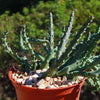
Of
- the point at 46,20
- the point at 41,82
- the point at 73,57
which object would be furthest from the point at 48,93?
the point at 46,20

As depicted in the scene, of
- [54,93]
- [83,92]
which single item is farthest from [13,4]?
[54,93]

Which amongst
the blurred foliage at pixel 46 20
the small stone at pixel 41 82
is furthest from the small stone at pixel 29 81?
the blurred foliage at pixel 46 20

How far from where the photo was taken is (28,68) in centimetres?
205

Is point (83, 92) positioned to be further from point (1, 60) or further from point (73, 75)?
point (73, 75)

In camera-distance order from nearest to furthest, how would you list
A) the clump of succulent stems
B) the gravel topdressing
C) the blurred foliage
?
1. the clump of succulent stems
2. the gravel topdressing
3. the blurred foliage

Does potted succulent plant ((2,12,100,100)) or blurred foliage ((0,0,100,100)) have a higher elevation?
blurred foliage ((0,0,100,100))

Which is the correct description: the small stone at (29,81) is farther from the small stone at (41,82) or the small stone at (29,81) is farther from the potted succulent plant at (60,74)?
the small stone at (41,82)

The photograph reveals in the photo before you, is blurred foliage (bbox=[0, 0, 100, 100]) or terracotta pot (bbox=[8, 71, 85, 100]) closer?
terracotta pot (bbox=[8, 71, 85, 100])

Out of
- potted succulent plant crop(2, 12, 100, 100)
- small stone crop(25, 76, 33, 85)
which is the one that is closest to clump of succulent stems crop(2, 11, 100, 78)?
potted succulent plant crop(2, 12, 100, 100)

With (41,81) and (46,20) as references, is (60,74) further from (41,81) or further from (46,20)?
(46,20)

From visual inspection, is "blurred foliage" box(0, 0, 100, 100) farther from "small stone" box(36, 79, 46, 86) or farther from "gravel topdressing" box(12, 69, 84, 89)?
"small stone" box(36, 79, 46, 86)

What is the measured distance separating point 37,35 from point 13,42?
0.35 metres

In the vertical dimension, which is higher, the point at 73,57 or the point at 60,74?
the point at 73,57

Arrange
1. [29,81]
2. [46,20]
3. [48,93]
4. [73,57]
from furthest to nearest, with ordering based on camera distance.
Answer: [46,20] → [73,57] → [29,81] → [48,93]
